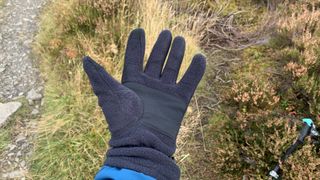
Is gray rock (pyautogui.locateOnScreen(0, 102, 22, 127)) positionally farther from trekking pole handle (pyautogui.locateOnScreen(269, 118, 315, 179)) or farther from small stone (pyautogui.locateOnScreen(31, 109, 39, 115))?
trekking pole handle (pyautogui.locateOnScreen(269, 118, 315, 179))

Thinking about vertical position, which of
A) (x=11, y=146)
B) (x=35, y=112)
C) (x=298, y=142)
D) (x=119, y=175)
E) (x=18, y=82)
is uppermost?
(x=119, y=175)

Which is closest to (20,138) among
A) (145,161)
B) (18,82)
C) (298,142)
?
(18,82)

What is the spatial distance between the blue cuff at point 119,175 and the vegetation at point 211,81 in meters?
1.39

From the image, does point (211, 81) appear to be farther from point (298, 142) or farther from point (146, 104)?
point (146, 104)

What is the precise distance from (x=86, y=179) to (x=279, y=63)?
2307 mm

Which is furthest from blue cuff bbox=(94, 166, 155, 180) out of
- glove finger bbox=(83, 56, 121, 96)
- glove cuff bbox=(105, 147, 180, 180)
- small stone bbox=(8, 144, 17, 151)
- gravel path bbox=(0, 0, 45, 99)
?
gravel path bbox=(0, 0, 45, 99)

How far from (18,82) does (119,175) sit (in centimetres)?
265

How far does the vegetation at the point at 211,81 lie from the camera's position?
3252mm

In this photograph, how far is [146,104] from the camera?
93.1 inches

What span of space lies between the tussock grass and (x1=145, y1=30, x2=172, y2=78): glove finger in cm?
A: 114

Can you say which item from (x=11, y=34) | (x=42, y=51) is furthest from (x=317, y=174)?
(x=11, y=34)

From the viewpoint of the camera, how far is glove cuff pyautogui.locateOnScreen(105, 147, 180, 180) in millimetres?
2006

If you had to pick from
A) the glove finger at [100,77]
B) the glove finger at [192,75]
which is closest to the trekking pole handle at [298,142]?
the glove finger at [192,75]

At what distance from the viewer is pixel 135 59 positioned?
250cm
